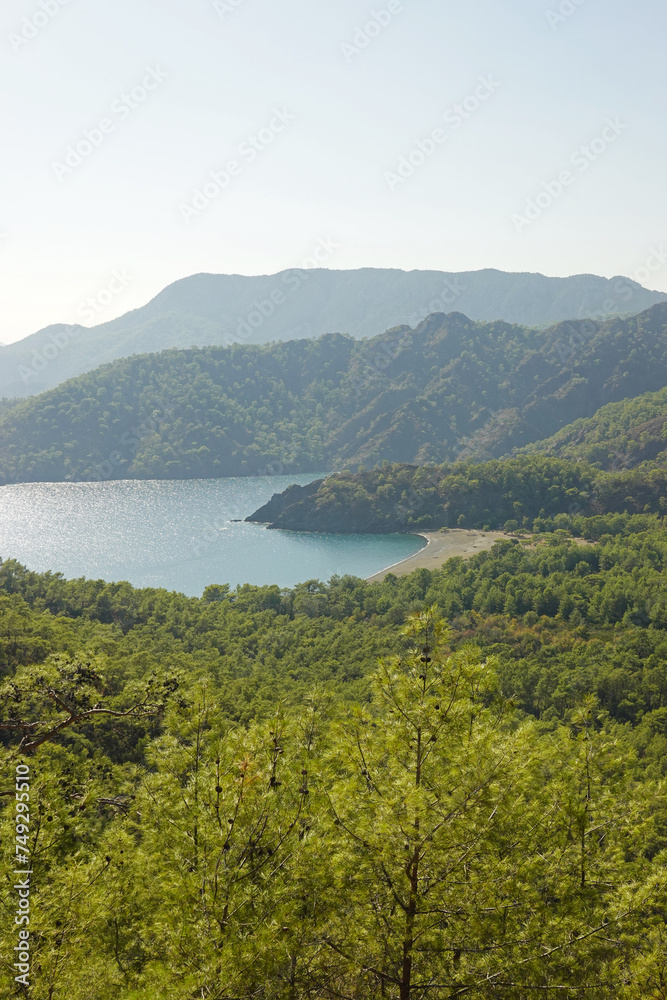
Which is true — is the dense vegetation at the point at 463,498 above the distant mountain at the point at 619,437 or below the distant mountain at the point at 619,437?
below

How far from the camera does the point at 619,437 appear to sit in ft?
368

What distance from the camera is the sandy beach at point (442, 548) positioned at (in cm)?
6650

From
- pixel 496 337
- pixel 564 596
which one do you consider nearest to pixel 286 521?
pixel 564 596

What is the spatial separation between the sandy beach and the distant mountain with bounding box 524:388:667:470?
1408 inches

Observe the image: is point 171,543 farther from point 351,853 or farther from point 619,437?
point 619,437

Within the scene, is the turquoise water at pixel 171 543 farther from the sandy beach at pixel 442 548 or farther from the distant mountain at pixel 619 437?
the distant mountain at pixel 619 437

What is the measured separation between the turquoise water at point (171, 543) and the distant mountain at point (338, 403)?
2698cm

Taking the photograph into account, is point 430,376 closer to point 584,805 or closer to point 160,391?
point 160,391

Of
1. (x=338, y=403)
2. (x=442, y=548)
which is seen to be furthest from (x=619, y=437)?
(x=338, y=403)

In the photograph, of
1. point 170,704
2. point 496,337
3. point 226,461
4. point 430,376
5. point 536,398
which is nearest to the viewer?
point 170,704

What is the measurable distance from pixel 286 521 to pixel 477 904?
84.8 meters

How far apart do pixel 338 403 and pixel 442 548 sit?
311 feet

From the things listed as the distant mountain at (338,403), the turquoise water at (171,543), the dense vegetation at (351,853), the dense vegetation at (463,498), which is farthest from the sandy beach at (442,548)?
the dense vegetation at (351,853)

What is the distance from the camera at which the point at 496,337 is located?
175250mm
